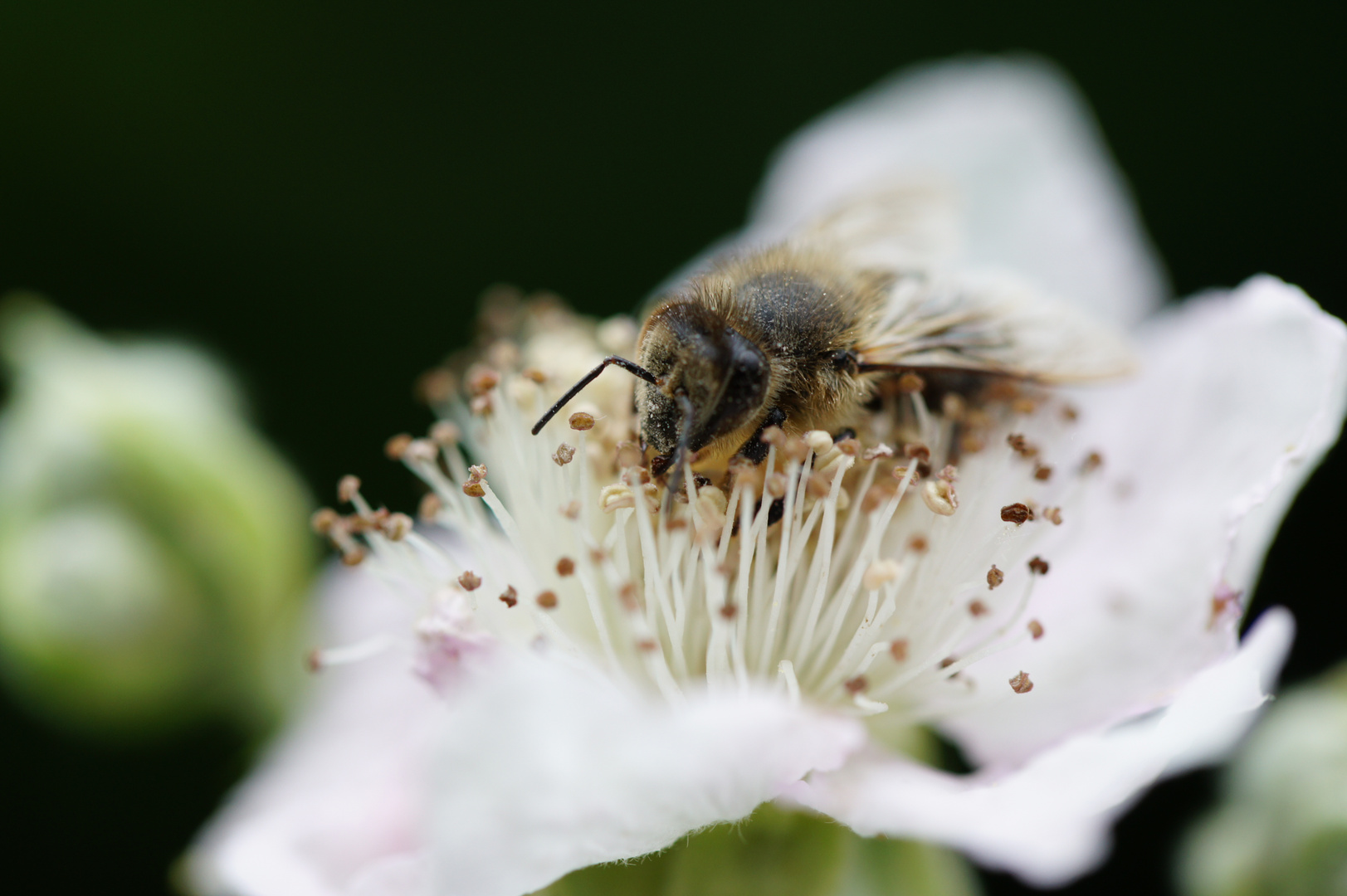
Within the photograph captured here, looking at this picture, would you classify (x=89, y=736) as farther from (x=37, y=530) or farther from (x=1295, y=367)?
(x=1295, y=367)

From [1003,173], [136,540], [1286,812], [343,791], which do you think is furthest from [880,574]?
[136,540]

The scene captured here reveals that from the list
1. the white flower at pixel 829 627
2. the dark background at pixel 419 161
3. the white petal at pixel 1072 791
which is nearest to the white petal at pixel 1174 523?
the white flower at pixel 829 627

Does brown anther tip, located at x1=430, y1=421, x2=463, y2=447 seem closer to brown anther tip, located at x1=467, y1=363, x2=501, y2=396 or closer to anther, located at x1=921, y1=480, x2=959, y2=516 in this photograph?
brown anther tip, located at x1=467, y1=363, x2=501, y2=396

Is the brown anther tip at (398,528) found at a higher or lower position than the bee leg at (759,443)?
lower

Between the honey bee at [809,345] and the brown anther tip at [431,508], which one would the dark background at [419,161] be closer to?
the brown anther tip at [431,508]

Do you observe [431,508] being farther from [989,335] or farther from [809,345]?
[989,335]

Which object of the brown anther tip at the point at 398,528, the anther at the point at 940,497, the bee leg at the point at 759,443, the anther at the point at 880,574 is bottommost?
the brown anther tip at the point at 398,528

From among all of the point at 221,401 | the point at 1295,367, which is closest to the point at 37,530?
the point at 221,401
